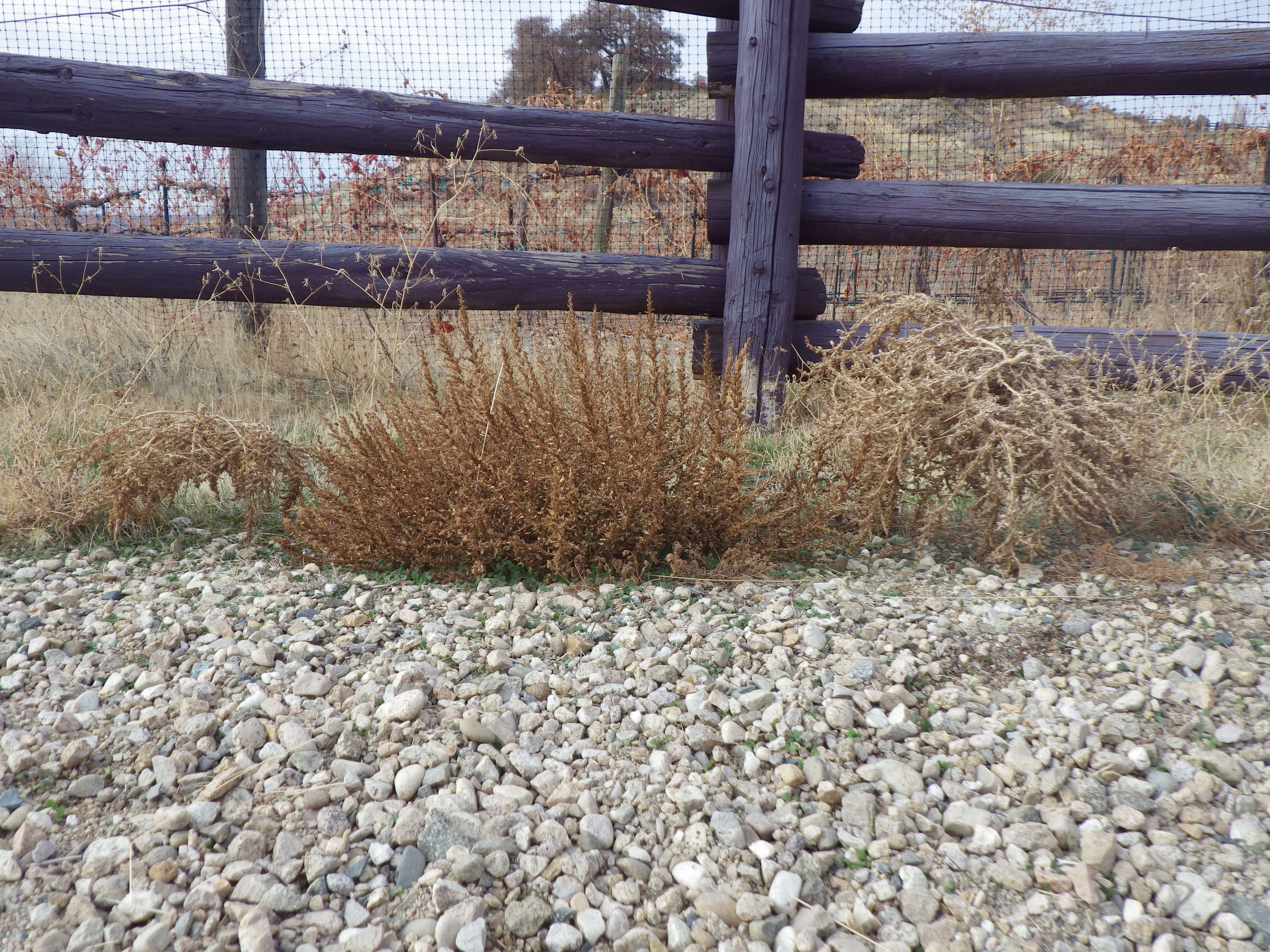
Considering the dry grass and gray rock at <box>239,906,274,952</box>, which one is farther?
the dry grass

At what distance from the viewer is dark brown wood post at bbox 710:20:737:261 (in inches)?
174

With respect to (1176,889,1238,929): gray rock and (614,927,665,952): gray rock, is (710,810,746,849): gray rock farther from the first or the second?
Answer: (1176,889,1238,929): gray rock

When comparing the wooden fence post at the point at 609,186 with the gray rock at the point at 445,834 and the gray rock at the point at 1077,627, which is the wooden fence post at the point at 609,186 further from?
the gray rock at the point at 445,834

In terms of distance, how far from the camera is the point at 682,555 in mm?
2816

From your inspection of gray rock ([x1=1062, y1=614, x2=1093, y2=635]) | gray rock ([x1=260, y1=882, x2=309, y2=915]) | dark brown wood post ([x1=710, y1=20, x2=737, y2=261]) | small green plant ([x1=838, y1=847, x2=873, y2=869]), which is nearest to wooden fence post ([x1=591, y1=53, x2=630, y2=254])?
dark brown wood post ([x1=710, y1=20, x2=737, y2=261])

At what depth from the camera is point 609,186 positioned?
7.18 m

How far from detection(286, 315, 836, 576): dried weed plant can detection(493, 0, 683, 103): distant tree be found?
5.58 metres

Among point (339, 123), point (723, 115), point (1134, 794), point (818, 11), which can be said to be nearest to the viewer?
point (1134, 794)

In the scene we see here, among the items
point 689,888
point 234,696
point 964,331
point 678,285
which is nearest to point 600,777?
point 689,888

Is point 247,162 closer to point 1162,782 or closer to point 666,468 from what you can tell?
point 666,468

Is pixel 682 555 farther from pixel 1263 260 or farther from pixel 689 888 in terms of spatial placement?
pixel 1263 260

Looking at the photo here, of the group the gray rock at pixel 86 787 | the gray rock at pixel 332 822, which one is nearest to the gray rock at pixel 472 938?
the gray rock at pixel 332 822

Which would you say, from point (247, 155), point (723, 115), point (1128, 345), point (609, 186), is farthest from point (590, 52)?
point (1128, 345)

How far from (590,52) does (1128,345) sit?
Result: 8606 mm
